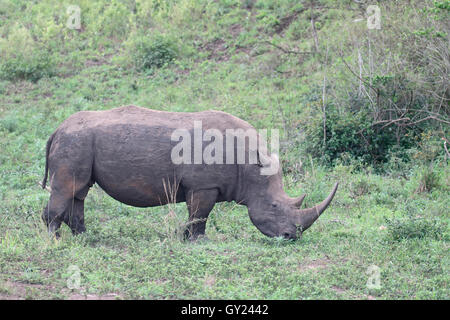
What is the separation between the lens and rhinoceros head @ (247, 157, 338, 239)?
321 inches

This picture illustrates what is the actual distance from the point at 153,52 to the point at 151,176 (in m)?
9.31

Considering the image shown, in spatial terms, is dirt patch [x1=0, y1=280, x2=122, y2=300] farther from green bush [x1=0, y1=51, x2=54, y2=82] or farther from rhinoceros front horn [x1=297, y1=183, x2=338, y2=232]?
green bush [x1=0, y1=51, x2=54, y2=82]

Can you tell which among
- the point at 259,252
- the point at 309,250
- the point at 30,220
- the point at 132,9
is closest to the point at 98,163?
the point at 30,220

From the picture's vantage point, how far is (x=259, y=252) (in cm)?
760

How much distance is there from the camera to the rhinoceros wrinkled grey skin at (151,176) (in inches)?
323

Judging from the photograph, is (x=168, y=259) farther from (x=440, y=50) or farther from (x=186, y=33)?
(x=186, y=33)

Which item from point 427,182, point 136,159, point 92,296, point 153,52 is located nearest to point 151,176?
point 136,159

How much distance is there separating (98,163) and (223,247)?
6.38 feet

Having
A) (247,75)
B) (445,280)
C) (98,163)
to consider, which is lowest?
(445,280)

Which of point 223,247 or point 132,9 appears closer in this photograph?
point 223,247

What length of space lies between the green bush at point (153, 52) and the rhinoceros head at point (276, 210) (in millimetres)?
9020

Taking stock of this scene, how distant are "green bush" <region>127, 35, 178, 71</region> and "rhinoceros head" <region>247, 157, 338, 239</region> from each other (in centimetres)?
902

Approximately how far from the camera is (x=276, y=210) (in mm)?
8250

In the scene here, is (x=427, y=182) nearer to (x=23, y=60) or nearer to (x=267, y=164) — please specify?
(x=267, y=164)
